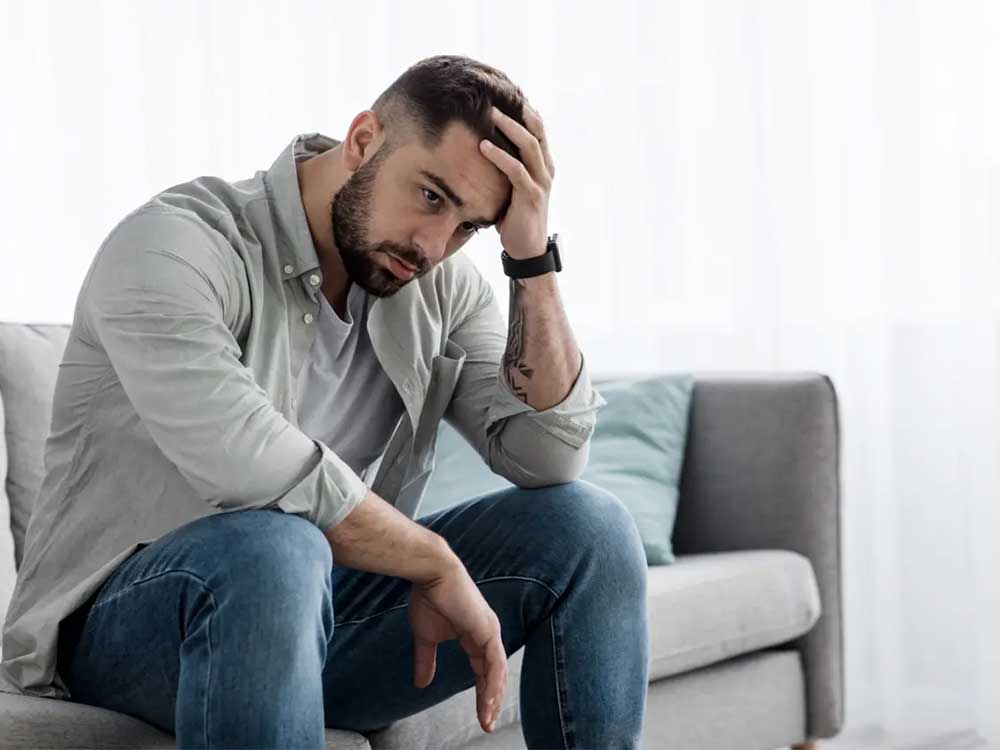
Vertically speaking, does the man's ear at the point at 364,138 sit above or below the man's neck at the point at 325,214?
above

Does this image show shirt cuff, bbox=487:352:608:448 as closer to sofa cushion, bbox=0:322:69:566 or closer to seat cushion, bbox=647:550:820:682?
seat cushion, bbox=647:550:820:682

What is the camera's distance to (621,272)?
306 cm

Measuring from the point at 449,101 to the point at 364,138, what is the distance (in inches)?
4.4

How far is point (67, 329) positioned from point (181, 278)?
77 cm

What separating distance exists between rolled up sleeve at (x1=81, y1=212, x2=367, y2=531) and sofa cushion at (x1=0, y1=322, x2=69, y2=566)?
0.60m

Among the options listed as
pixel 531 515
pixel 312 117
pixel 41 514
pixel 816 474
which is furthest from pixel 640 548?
pixel 312 117

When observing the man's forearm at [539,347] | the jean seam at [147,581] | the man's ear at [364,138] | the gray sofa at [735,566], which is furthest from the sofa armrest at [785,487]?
the jean seam at [147,581]

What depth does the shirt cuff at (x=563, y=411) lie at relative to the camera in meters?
1.51

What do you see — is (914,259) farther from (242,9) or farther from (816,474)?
(242,9)

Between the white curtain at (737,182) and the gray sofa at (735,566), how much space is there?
60 centimetres

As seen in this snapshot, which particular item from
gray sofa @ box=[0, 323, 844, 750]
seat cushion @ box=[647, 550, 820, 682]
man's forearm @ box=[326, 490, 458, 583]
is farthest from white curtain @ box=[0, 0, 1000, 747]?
man's forearm @ box=[326, 490, 458, 583]

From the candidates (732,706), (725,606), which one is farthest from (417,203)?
(732,706)

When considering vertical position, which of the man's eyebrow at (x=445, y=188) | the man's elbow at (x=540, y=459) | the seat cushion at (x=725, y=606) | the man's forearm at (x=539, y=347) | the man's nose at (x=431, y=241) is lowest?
the seat cushion at (x=725, y=606)

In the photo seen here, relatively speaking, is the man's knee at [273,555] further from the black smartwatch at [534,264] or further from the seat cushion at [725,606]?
the seat cushion at [725,606]
